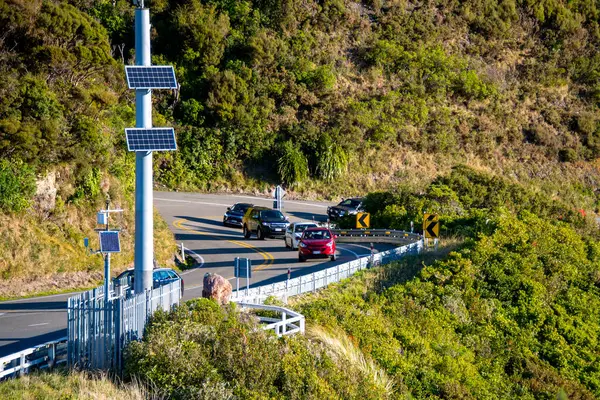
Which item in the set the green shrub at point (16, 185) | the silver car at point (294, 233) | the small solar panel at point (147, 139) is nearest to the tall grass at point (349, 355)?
the small solar panel at point (147, 139)

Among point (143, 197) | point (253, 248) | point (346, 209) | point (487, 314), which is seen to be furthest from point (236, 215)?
point (143, 197)

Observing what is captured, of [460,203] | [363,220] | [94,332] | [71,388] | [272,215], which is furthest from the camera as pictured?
[460,203]

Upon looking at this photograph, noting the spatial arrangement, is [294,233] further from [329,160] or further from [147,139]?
[329,160]

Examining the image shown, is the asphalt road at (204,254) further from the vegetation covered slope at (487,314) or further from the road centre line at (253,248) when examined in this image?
the vegetation covered slope at (487,314)

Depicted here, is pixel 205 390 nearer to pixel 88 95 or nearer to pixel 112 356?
pixel 112 356

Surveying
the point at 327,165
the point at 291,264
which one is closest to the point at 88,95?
the point at 291,264

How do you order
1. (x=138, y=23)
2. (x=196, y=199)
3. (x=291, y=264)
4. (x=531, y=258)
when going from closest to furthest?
(x=138, y=23) < (x=531, y=258) < (x=291, y=264) < (x=196, y=199)
